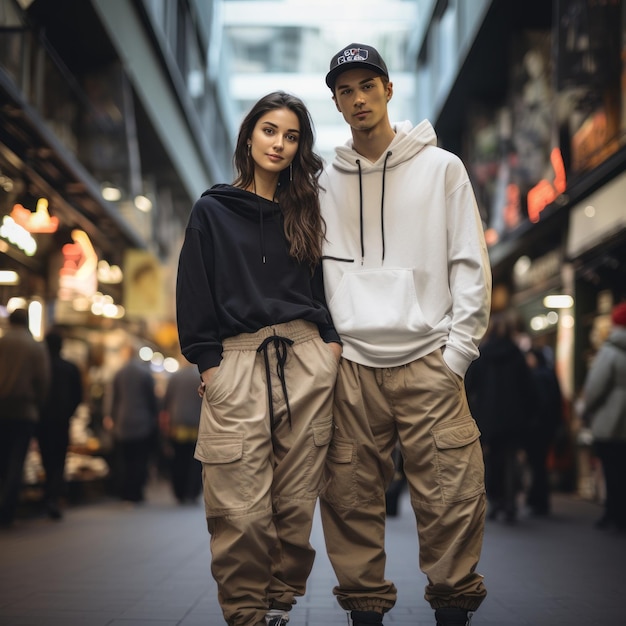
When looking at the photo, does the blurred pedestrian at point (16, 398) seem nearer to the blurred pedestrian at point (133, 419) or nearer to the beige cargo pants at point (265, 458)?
the blurred pedestrian at point (133, 419)

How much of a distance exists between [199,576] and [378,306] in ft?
9.51

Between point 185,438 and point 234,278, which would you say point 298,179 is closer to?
point 234,278

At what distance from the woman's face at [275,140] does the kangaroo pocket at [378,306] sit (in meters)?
0.55

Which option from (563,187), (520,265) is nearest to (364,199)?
(563,187)

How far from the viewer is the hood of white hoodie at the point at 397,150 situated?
3.95 m

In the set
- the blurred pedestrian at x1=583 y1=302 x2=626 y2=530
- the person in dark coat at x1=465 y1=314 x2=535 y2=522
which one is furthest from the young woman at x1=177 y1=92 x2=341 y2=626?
the person in dark coat at x1=465 y1=314 x2=535 y2=522

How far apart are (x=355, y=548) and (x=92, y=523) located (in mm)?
6417

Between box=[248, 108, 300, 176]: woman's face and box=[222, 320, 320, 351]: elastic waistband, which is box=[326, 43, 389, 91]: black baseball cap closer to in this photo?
box=[248, 108, 300, 176]: woman's face

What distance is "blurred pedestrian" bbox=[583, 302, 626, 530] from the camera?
347 inches

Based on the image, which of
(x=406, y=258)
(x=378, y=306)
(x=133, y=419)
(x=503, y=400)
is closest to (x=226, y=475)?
(x=378, y=306)

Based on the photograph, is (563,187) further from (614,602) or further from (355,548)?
(355,548)

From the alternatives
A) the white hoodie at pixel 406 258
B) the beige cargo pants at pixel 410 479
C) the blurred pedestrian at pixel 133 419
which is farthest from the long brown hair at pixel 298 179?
the blurred pedestrian at pixel 133 419

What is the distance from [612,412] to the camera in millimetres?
8828

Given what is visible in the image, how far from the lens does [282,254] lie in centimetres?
377
